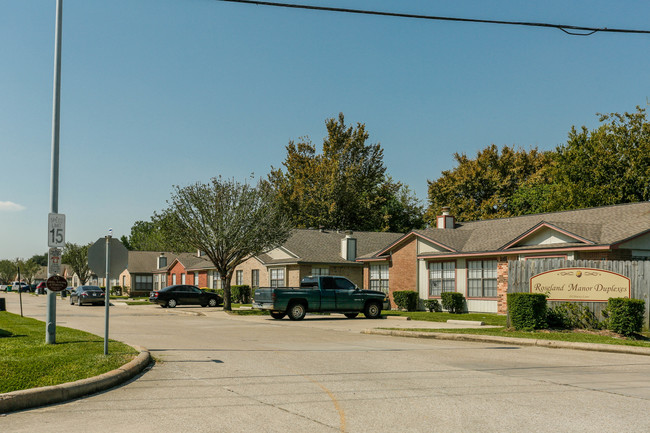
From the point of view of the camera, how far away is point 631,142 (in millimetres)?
53031

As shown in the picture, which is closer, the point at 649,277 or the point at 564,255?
the point at 649,277

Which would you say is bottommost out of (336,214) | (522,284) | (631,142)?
(522,284)

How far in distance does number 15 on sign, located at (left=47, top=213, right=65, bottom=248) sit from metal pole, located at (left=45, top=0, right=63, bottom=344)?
0.25 metres

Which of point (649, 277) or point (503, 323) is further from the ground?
point (649, 277)

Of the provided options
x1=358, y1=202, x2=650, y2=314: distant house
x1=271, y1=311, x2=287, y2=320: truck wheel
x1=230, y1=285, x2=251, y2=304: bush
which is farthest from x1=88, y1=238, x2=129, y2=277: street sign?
x1=230, y1=285, x2=251, y2=304: bush

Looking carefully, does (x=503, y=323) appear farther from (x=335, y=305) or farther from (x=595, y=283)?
(x=335, y=305)

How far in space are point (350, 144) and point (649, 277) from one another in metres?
54.7

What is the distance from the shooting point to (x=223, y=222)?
36156 millimetres

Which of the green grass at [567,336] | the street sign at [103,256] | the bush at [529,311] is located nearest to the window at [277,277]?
the green grass at [567,336]

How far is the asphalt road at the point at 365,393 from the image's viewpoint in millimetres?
7570

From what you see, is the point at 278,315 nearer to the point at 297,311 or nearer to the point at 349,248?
the point at 297,311

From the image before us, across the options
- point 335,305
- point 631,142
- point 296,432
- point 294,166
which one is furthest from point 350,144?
point 296,432

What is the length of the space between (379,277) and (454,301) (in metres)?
7.90

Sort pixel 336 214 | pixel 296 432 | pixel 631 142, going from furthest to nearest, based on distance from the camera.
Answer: pixel 336 214
pixel 631 142
pixel 296 432
